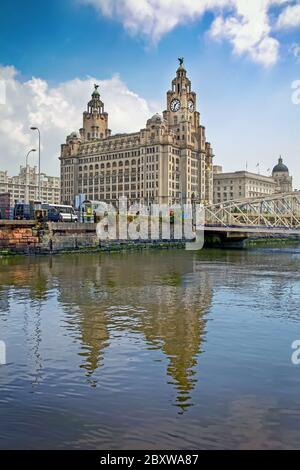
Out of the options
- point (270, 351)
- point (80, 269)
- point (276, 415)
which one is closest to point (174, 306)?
point (270, 351)

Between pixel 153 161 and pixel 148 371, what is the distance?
505ft

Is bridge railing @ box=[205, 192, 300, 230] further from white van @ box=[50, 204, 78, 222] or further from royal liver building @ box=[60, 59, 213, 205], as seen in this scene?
royal liver building @ box=[60, 59, 213, 205]

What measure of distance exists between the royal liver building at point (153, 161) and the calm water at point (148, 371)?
450 ft

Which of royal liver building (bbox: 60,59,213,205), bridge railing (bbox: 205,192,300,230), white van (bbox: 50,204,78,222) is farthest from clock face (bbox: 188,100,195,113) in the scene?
white van (bbox: 50,204,78,222)

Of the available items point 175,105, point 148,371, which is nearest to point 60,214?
point 148,371

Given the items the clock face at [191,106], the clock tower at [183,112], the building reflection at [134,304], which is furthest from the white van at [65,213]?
the clock face at [191,106]

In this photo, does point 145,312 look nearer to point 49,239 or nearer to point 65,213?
point 49,239

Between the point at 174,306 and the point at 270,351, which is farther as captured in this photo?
the point at 174,306

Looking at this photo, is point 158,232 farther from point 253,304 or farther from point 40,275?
point 253,304

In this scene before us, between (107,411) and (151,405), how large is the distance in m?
1.13

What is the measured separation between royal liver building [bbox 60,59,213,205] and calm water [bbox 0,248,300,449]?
137309mm

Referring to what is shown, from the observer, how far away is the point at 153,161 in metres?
166

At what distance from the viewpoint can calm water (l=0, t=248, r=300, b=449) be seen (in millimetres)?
10461

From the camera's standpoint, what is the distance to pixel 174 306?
26.2m
